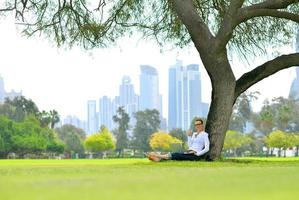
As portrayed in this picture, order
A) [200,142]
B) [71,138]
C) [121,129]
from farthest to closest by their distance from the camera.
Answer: [121,129] < [71,138] < [200,142]

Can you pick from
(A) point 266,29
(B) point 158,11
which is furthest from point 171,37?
(A) point 266,29

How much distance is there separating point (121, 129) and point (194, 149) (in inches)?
3261

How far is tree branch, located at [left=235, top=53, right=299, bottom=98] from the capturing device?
18609mm

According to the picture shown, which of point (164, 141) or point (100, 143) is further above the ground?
point (164, 141)

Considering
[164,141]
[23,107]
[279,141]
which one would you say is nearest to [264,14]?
[279,141]

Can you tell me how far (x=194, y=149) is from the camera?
1584 cm

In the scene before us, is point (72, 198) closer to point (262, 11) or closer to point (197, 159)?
point (197, 159)

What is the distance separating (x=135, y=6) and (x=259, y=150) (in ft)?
243

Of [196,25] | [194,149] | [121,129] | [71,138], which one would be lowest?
[194,149]

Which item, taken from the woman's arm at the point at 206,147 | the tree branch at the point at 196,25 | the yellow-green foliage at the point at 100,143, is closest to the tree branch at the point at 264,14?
the tree branch at the point at 196,25

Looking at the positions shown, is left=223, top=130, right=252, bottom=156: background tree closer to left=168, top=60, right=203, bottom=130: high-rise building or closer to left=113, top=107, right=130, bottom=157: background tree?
left=113, top=107, right=130, bottom=157: background tree

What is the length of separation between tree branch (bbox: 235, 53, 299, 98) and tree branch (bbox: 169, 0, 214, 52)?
165 cm

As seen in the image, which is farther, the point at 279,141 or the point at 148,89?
the point at 148,89

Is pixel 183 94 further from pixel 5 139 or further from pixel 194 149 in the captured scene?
pixel 194 149
